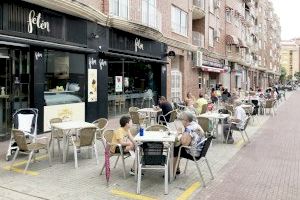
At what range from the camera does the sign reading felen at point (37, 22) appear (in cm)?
1225

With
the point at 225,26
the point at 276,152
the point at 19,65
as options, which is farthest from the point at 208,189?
the point at 225,26

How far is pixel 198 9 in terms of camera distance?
29984mm

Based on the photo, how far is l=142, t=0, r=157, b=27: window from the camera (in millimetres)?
20266

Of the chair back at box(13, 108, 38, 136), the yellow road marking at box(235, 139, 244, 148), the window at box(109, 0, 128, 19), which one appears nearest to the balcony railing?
the window at box(109, 0, 128, 19)

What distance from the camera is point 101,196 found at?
21.3 feet

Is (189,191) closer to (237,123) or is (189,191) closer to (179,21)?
(237,123)

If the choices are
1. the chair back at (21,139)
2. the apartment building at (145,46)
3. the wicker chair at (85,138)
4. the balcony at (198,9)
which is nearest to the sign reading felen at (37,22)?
the apartment building at (145,46)

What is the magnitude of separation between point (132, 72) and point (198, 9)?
39.9 ft

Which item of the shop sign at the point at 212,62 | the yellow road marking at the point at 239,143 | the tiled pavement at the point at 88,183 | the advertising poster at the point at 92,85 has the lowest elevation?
the tiled pavement at the point at 88,183

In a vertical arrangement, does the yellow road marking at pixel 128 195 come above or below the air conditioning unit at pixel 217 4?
below

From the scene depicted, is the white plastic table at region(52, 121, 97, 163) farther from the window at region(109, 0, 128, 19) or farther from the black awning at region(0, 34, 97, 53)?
the window at region(109, 0, 128, 19)

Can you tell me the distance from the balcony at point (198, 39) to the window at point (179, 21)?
3.38 meters

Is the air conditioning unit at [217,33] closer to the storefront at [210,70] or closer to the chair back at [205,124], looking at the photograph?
the storefront at [210,70]

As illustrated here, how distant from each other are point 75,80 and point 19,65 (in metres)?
3.20
